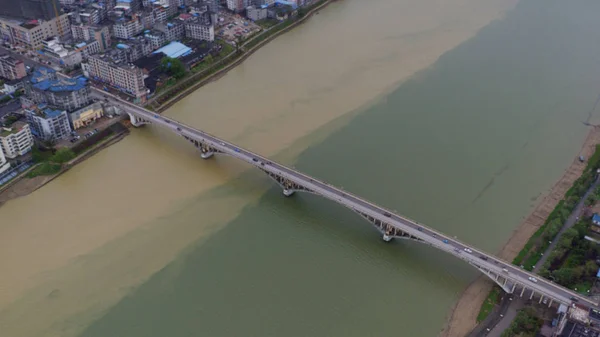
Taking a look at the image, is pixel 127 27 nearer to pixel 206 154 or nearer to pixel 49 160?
pixel 49 160

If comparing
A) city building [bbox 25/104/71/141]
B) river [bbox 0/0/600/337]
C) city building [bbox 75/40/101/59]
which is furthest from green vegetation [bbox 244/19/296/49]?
city building [bbox 25/104/71/141]

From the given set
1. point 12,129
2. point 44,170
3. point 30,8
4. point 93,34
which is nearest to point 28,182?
point 44,170

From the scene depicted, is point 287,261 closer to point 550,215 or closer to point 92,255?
point 92,255

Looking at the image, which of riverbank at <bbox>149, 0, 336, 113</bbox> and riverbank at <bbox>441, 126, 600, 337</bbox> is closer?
riverbank at <bbox>441, 126, 600, 337</bbox>

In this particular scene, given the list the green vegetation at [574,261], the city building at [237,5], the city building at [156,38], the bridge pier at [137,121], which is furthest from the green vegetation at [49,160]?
the green vegetation at [574,261]

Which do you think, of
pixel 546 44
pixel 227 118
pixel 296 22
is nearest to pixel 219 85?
pixel 227 118

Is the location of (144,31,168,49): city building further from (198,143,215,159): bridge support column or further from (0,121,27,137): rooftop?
(198,143,215,159): bridge support column

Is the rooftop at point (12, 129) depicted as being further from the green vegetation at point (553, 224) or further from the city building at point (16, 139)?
the green vegetation at point (553, 224)
